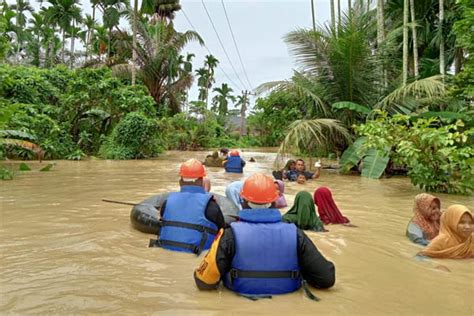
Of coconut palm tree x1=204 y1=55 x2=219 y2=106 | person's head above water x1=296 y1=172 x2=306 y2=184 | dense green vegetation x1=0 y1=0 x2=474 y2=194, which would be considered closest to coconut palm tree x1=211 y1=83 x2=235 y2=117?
coconut palm tree x1=204 y1=55 x2=219 y2=106

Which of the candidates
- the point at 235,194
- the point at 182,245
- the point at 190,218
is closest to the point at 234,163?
the point at 235,194

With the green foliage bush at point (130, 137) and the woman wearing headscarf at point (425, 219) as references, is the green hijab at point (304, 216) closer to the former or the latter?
the woman wearing headscarf at point (425, 219)

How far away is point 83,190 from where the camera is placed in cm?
980

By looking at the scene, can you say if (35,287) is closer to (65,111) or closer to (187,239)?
(187,239)

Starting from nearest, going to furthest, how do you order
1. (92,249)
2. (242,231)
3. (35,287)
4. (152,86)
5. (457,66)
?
(242,231)
(35,287)
(92,249)
(457,66)
(152,86)

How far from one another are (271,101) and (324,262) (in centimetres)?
1746

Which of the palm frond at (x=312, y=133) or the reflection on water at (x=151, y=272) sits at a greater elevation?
the palm frond at (x=312, y=133)

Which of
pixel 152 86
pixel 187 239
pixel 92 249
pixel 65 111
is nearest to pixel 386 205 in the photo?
pixel 187 239

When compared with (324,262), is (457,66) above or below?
above

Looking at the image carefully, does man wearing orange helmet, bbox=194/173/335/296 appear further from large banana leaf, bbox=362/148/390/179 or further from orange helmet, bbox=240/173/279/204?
large banana leaf, bbox=362/148/390/179

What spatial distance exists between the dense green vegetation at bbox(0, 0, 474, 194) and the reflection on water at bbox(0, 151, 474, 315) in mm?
3161

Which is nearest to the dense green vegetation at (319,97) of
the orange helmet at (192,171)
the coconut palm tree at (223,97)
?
the orange helmet at (192,171)

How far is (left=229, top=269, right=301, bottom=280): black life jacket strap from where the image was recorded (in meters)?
3.25

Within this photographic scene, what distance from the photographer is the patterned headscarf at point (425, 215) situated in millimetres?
5020
